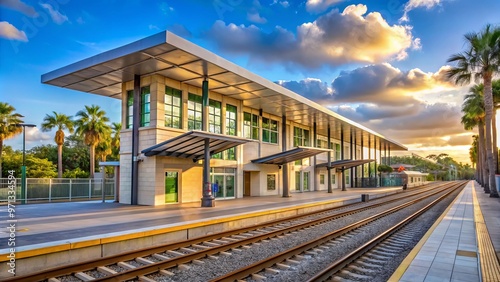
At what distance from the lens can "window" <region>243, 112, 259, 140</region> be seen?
26817 millimetres

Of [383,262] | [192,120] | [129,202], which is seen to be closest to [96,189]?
[129,202]

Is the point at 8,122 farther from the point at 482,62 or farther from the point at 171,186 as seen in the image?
the point at 482,62

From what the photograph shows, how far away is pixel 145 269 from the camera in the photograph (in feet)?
23.0

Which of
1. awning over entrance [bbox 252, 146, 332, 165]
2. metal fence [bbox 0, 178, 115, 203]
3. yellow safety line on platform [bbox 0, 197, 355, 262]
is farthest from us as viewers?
awning over entrance [bbox 252, 146, 332, 165]

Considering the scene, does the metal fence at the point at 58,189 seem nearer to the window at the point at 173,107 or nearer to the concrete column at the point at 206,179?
the window at the point at 173,107

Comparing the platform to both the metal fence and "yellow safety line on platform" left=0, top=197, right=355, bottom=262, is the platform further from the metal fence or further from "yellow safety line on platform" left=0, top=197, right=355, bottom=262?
the metal fence

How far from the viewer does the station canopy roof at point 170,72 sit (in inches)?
591

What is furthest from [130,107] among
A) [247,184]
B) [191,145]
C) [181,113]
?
[247,184]

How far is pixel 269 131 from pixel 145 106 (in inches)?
516

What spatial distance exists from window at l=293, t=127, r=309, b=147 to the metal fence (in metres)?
18.0

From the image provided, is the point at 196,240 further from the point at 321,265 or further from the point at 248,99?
the point at 248,99

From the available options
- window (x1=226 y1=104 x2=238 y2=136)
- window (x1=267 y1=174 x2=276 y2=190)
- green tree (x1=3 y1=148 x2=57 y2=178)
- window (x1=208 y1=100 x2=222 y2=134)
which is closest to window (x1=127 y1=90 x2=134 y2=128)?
window (x1=208 y1=100 x2=222 y2=134)

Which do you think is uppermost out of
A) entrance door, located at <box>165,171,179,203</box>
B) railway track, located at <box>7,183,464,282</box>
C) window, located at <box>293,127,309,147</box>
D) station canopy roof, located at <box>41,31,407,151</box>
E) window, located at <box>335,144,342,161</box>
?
station canopy roof, located at <box>41,31,407,151</box>

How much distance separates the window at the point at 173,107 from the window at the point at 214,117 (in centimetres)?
267
